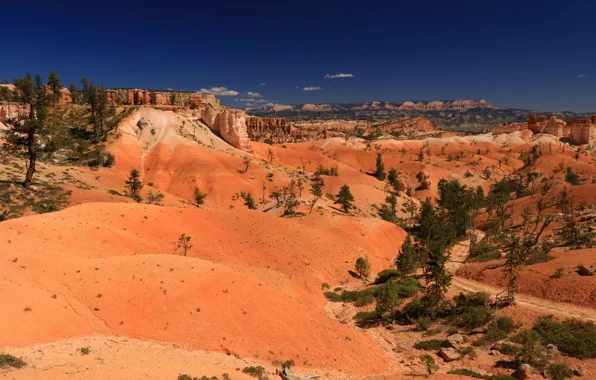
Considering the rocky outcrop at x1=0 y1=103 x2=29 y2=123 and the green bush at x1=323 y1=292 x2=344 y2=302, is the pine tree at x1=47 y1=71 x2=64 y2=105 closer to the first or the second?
the rocky outcrop at x1=0 y1=103 x2=29 y2=123

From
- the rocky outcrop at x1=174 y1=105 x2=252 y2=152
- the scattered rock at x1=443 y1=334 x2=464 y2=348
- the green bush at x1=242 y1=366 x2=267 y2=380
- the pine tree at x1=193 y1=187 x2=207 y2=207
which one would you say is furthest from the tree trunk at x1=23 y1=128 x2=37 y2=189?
the rocky outcrop at x1=174 y1=105 x2=252 y2=152

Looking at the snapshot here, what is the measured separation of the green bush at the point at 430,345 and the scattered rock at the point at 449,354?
2.47 ft

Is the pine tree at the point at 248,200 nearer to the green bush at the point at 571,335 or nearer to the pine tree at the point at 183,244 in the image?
the pine tree at the point at 183,244

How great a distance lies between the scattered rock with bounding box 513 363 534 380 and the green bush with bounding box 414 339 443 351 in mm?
5344

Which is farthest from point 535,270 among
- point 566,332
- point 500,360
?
point 500,360

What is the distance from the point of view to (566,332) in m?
22.0

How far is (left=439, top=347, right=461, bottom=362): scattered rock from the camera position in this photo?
881 inches

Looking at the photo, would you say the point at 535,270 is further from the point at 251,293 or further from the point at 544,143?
the point at 544,143

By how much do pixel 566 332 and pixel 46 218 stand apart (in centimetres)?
3839

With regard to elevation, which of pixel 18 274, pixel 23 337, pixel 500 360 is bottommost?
pixel 500 360

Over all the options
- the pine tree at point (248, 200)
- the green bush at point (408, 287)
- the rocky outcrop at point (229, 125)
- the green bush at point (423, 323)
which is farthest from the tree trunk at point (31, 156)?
the rocky outcrop at point (229, 125)

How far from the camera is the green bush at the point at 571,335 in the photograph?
20297mm

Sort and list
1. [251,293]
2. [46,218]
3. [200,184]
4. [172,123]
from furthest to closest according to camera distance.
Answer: [172,123]
[200,184]
[46,218]
[251,293]

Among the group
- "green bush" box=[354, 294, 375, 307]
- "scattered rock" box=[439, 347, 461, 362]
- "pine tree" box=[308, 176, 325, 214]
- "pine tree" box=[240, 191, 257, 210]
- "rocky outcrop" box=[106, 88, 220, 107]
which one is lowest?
"green bush" box=[354, 294, 375, 307]
